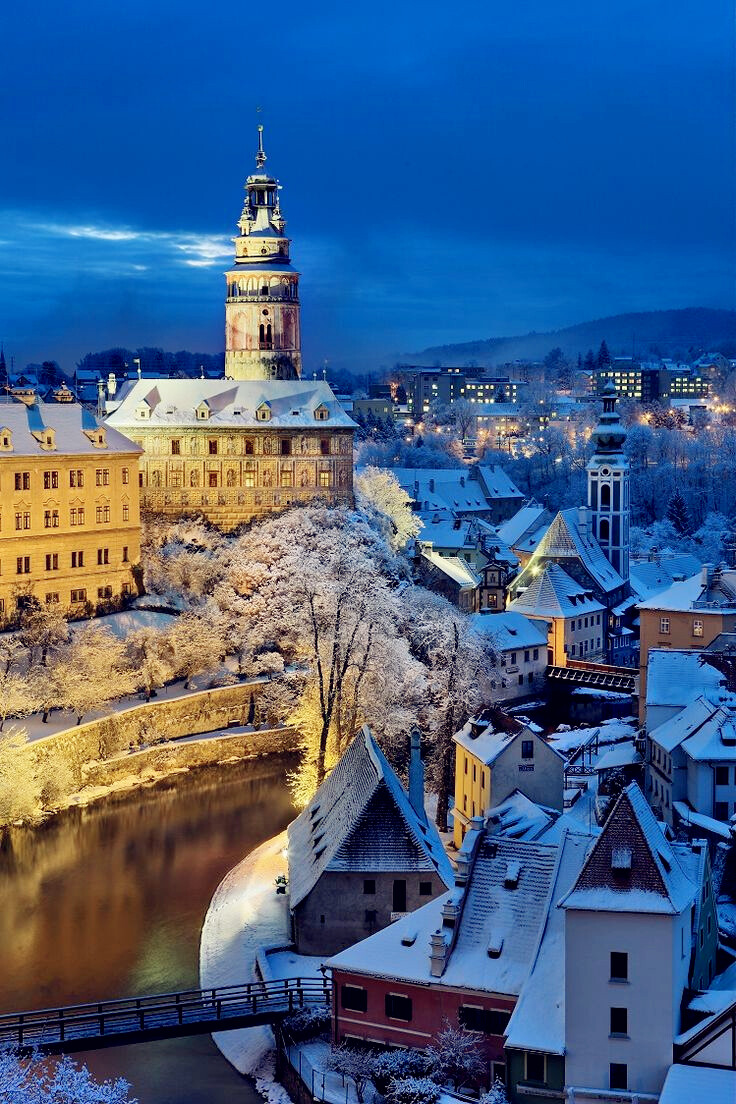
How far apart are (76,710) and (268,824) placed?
7.80 metres

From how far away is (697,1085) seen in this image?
2309 centimetres

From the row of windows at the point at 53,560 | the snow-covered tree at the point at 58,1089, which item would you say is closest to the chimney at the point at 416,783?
the snow-covered tree at the point at 58,1089

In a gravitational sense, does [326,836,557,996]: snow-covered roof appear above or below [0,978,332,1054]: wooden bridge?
above

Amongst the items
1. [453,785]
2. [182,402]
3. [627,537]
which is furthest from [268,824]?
[627,537]

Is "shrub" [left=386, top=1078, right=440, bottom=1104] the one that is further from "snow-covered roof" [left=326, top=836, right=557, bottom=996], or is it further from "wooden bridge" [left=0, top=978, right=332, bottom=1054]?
"wooden bridge" [left=0, top=978, right=332, bottom=1054]

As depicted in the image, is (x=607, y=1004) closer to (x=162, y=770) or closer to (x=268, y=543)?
(x=162, y=770)

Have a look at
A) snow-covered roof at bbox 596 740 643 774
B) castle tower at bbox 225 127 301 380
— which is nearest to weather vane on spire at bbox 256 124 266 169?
castle tower at bbox 225 127 301 380

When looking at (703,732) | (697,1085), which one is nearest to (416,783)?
(703,732)

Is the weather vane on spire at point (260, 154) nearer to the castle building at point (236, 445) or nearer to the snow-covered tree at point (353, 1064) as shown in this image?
the castle building at point (236, 445)

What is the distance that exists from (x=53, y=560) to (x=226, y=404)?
48.0 ft

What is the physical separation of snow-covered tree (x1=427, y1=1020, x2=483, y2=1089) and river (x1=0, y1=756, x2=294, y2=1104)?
376cm

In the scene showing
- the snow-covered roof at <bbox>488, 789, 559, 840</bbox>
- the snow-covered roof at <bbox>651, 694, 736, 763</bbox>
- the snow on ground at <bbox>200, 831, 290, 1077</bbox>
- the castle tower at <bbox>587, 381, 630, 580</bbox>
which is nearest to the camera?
the snow on ground at <bbox>200, 831, 290, 1077</bbox>

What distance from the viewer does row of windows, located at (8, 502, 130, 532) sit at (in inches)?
2120

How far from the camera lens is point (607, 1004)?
24.3 m
